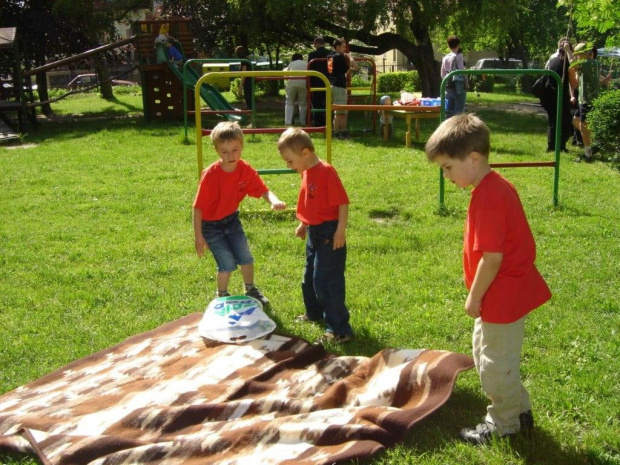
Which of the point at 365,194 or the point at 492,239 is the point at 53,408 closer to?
the point at 492,239

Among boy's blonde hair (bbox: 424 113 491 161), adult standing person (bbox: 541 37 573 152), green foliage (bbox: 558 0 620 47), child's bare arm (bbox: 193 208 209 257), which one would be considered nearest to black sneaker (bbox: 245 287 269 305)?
child's bare arm (bbox: 193 208 209 257)

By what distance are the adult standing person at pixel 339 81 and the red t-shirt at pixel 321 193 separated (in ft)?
30.8

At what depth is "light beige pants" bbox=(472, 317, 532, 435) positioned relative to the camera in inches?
133

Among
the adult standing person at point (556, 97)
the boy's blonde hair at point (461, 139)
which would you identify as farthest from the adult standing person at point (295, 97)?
the boy's blonde hair at point (461, 139)

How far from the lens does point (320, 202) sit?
4762mm

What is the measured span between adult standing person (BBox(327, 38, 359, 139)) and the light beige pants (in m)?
10.9

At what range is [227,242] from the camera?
5551 millimetres

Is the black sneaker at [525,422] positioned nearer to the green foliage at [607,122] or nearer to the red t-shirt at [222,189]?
the red t-shirt at [222,189]

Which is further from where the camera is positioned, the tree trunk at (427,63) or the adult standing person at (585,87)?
the tree trunk at (427,63)

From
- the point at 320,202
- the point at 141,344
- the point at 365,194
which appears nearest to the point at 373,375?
the point at 320,202

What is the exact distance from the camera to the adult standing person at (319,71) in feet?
46.9

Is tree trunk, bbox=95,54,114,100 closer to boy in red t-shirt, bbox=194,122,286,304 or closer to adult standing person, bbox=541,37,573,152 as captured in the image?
adult standing person, bbox=541,37,573,152

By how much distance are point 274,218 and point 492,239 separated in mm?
5010

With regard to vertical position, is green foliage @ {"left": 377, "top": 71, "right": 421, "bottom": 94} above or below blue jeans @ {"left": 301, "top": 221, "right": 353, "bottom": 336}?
above
